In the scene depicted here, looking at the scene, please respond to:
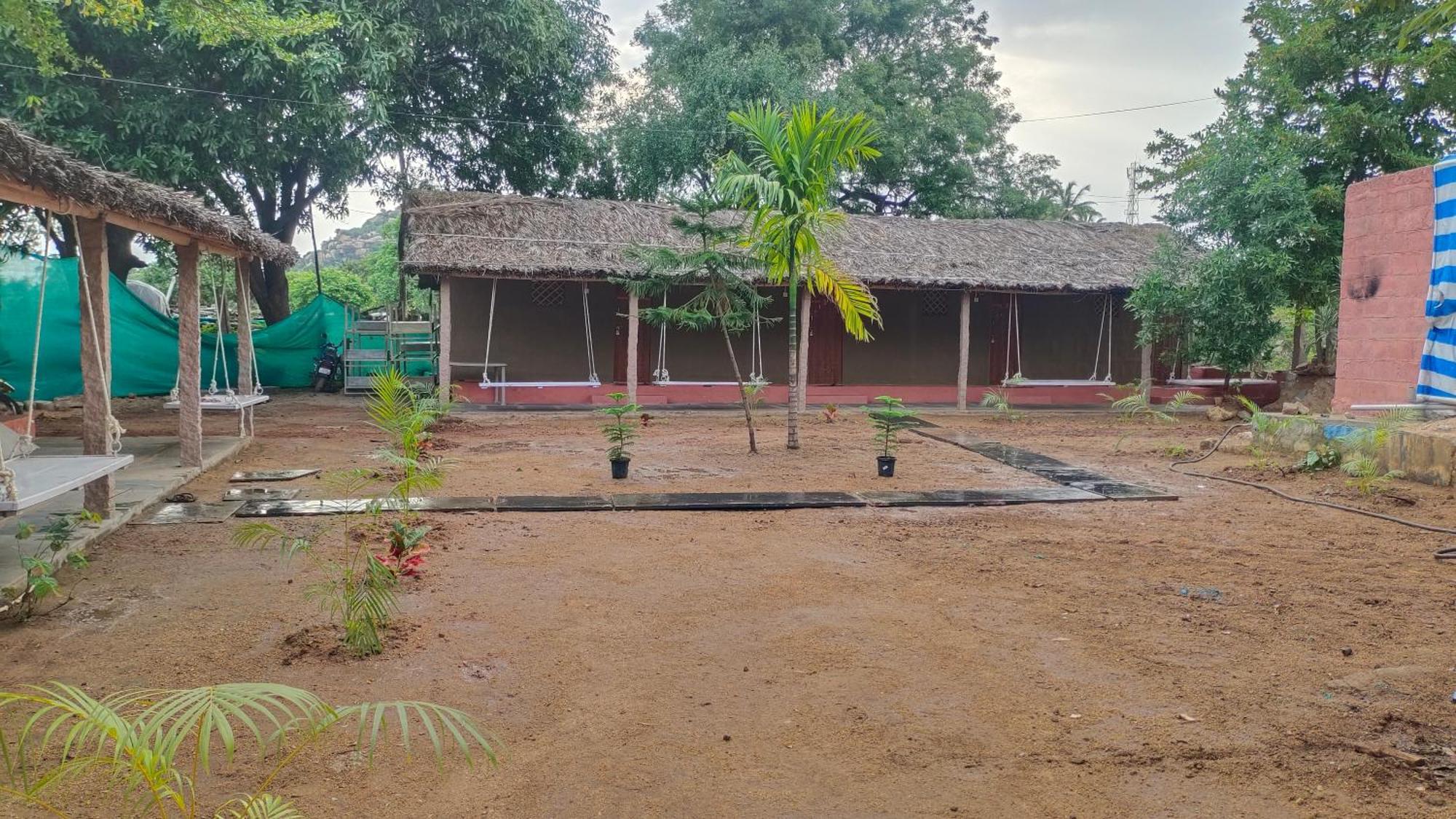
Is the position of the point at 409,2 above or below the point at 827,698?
above

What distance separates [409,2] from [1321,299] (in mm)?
14533

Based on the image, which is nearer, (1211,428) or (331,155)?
(1211,428)

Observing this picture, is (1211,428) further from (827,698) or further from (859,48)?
(859,48)

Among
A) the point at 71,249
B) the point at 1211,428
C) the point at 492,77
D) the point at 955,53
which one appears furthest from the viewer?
the point at 955,53

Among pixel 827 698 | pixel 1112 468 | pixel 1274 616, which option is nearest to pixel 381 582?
pixel 827 698

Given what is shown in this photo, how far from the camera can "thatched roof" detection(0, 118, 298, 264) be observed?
15.1ft

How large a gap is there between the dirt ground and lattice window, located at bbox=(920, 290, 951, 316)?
10870 millimetres

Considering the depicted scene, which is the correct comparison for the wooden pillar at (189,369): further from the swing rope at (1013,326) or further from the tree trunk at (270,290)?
the swing rope at (1013,326)

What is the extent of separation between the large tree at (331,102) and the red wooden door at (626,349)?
4.59 m

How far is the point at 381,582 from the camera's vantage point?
3666mm

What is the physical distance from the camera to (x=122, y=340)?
13.9 m

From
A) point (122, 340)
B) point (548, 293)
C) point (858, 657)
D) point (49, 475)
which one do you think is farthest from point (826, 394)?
point (858, 657)

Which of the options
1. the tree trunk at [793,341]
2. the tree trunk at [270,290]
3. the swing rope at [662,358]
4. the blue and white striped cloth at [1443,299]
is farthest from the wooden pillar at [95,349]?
the tree trunk at [270,290]

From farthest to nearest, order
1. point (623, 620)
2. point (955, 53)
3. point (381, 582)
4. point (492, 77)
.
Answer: point (955, 53), point (492, 77), point (623, 620), point (381, 582)
